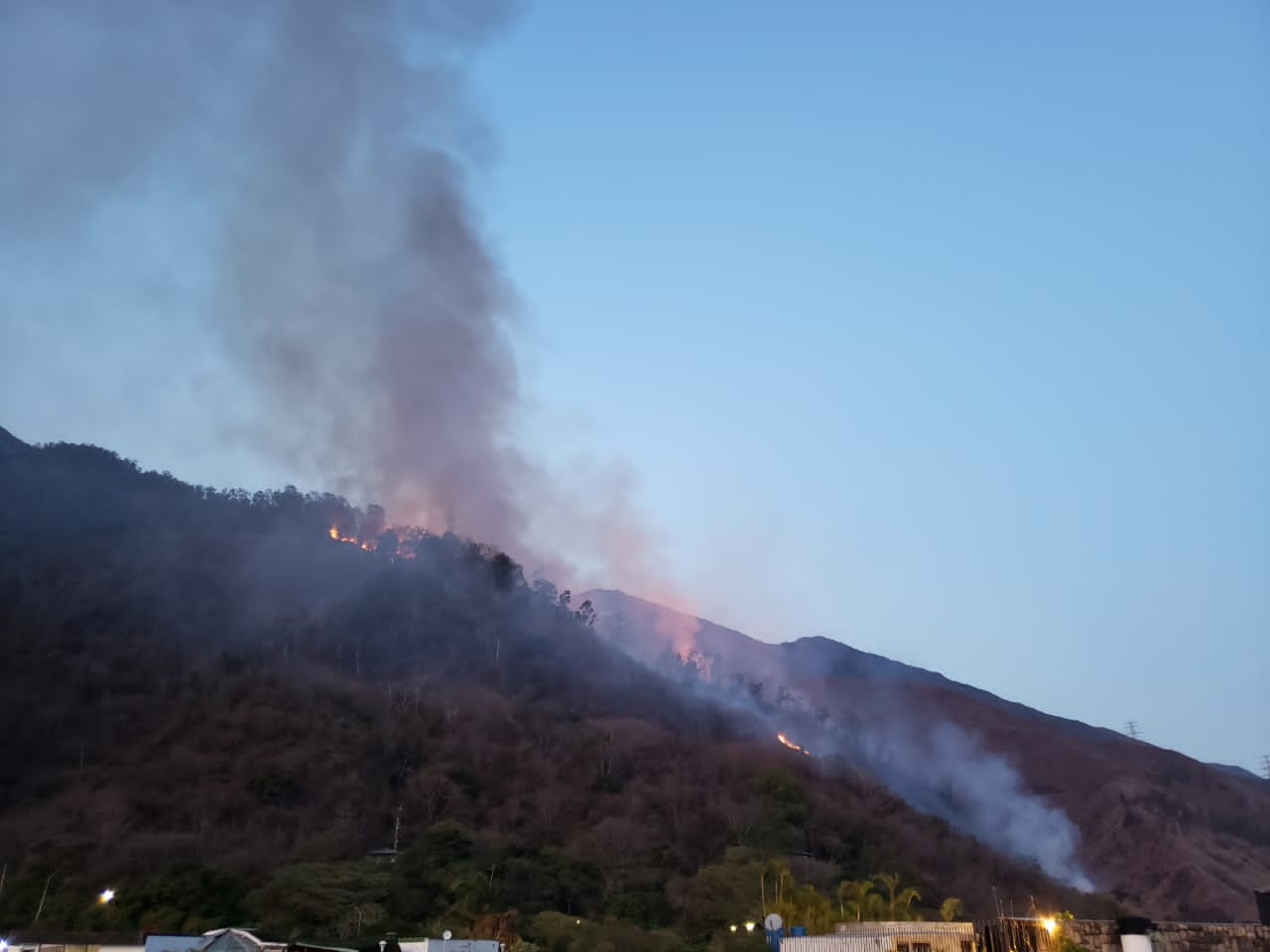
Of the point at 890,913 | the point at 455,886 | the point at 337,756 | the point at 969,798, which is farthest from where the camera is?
the point at 969,798

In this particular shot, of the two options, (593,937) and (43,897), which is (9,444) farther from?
(593,937)

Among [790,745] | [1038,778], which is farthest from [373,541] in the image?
[1038,778]

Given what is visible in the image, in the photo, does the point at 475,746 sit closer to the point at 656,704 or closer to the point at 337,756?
the point at 337,756

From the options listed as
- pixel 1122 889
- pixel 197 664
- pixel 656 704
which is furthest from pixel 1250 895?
pixel 197 664

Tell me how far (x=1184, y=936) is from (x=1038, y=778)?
12209 centimetres

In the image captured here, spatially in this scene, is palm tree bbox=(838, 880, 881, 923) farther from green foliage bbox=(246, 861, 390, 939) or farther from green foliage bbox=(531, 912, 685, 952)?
green foliage bbox=(246, 861, 390, 939)

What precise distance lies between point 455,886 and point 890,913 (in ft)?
70.0

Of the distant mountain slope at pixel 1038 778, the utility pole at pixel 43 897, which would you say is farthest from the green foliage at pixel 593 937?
the distant mountain slope at pixel 1038 778

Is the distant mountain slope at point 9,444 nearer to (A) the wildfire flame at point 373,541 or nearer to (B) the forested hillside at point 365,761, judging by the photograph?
(B) the forested hillside at point 365,761

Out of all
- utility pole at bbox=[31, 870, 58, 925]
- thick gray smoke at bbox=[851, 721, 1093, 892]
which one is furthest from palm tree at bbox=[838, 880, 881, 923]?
thick gray smoke at bbox=[851, 721, 1093, 892]

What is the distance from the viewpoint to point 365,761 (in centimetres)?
8112

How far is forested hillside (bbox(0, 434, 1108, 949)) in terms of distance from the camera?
50.2 m

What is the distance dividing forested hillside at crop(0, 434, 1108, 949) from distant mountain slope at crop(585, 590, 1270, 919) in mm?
19755

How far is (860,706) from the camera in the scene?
162375 millimetres
